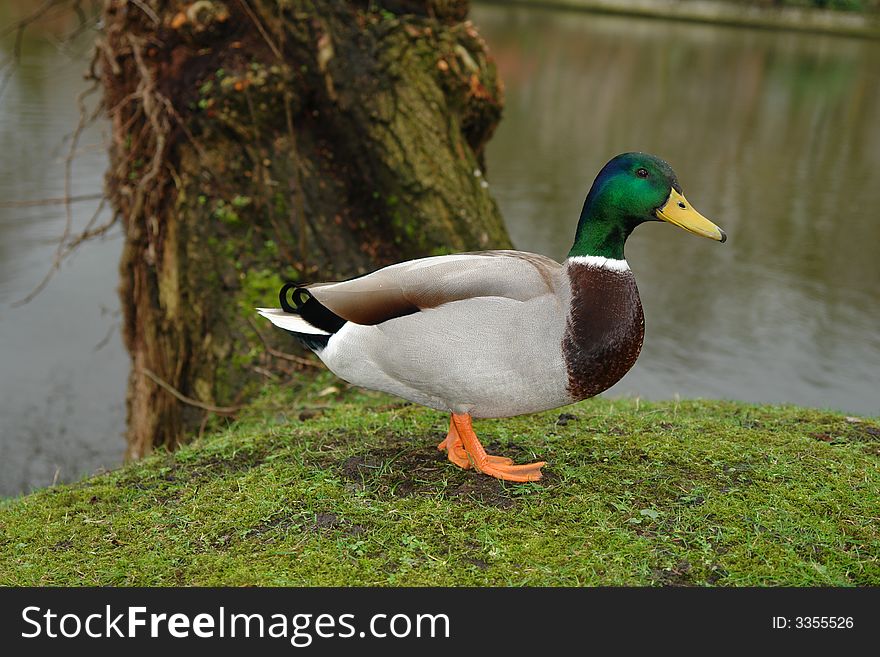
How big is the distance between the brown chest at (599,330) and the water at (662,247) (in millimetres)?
3197

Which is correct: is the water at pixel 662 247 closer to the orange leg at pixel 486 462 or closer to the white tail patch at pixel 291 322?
the white tail patch at pixel 291 322

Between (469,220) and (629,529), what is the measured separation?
9.21 ft

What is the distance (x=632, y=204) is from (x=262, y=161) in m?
2.85

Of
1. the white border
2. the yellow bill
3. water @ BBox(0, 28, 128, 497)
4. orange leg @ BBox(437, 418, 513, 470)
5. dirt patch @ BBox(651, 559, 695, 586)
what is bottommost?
water @ BBox(0, 28, 128, 497)

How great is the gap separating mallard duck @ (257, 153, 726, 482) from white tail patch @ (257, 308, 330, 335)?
0.42ft

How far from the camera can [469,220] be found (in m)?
5.41

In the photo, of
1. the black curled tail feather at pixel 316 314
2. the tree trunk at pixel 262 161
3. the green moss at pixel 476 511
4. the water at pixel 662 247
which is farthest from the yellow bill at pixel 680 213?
the water at pixel 662 247

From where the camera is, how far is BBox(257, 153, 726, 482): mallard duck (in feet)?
9.77

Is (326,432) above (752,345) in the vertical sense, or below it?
above

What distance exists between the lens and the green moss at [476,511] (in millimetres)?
2742

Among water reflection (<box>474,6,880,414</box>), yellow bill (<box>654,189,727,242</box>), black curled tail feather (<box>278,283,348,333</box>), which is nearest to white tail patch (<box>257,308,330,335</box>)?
black curled tail feather (<box>278,283,348,333</box>)

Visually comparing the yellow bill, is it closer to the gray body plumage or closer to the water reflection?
the gray body plumage

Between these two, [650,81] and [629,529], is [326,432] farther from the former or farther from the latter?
[650,81]
